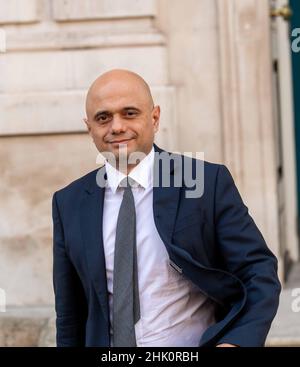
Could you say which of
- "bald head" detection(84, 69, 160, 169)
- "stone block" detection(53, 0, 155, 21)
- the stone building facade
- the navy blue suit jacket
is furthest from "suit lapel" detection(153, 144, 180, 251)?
"stone block" detection(53, 0, 155, 21)

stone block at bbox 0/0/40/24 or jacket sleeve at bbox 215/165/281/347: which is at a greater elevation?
stone block at bbox 0/0/40/24

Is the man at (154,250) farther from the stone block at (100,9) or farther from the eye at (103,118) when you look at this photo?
the stone block at (100,9)

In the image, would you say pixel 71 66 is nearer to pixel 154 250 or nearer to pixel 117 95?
pixel 117 95

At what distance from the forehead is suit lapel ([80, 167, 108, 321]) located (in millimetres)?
279

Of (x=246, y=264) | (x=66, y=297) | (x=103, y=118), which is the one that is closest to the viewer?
(x=246, y=264)

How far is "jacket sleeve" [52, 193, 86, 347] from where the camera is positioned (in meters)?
3.89

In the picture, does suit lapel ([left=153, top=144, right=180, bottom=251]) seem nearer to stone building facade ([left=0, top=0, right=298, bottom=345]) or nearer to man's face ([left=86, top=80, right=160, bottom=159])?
man's face ([left=86, top=80, right=160, bottom=159])

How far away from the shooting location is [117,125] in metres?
3.71

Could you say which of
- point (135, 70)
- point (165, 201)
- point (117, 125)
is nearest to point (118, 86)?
point (117, 125)

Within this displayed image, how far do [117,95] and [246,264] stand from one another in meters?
0.70

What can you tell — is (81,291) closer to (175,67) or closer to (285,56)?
(175,67)

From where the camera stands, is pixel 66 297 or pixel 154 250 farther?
pixel 66 297

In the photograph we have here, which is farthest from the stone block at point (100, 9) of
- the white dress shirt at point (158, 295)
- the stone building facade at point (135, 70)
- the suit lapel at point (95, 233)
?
the white dress shirt at point (158, 295)

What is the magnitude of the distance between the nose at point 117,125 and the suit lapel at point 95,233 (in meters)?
0.23
